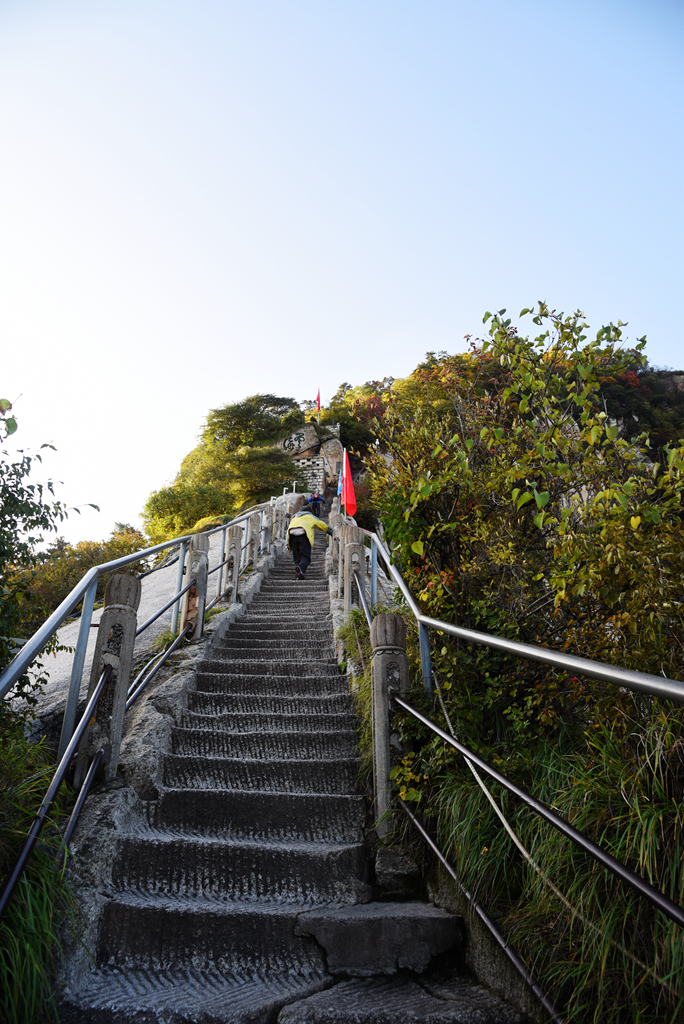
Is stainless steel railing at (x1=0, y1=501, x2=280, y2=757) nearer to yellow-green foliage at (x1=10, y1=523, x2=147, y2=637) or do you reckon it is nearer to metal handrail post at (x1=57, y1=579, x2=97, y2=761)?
metal handrail post at (x1=57, y1=579, x2=97, y2=761)

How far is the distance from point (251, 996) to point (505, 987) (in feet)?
2.91

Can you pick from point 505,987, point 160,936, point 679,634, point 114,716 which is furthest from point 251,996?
point 679,634

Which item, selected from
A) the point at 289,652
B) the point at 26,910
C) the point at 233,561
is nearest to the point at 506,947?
the point at 26,910

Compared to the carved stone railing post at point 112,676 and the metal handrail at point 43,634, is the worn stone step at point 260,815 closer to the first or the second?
the carved stone railing post at point 112,676

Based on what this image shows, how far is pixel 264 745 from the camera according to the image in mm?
3789

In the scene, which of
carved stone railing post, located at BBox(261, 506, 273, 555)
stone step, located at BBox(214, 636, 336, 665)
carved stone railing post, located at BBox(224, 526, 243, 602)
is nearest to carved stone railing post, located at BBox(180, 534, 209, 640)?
stone step, located at BBox(214, 636, 336, 665)

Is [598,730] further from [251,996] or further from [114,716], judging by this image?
[114,716]

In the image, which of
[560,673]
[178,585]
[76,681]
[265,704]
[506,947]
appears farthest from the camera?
[178,585]

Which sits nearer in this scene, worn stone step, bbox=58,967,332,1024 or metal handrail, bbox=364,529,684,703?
metal handrail, bbox=364,529,684,703

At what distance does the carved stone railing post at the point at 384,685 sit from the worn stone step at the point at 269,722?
0.98 m

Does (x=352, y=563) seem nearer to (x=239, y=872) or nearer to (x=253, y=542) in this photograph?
(x=239, y=872)

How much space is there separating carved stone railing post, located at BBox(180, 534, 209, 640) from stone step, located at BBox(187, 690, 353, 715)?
1.21m

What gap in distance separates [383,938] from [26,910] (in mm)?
1332

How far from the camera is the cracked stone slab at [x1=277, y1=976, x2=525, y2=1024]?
187 cm
